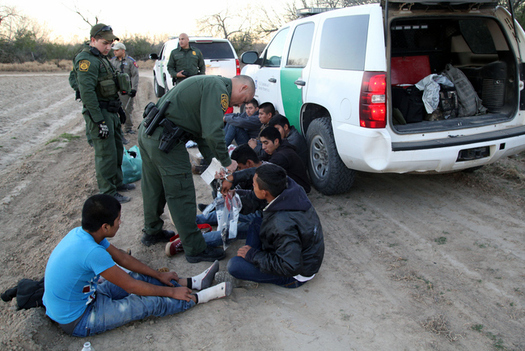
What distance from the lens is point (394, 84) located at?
500cm

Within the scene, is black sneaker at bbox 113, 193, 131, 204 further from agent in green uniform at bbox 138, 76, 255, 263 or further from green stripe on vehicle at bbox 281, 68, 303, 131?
green stripe on vehicle at bbox 281, 68, 303, 131

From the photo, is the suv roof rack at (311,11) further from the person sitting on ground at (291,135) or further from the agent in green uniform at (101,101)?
the agent in green uniform at (101,101)

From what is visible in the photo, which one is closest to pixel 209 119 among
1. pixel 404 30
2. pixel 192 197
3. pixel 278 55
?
pixel 192 197

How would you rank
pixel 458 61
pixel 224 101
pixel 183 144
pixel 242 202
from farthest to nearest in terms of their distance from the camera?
pixel 458 61 < pixel 242 202 < pixel 183 144 < pixel 224 101

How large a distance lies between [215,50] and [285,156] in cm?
662

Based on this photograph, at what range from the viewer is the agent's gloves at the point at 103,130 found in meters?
4.34

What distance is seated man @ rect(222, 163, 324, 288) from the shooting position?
8.52ft

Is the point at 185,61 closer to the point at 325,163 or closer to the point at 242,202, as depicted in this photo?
the point at 325,163

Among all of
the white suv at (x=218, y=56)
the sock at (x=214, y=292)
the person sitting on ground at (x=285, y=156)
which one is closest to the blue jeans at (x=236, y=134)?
the person sitting on ground at (x=285, y=156)

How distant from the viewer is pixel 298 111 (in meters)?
4.90

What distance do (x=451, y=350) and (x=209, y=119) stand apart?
2291mm

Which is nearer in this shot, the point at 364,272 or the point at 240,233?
the point at 364,272


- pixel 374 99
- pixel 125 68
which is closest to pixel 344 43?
pixel 374 99

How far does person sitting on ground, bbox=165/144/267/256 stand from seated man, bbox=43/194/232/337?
2.67ft
